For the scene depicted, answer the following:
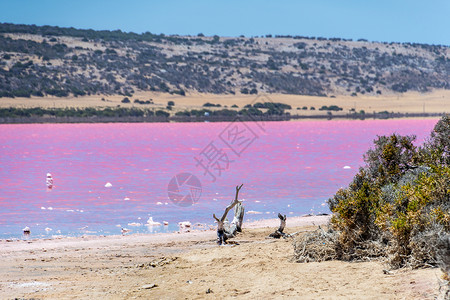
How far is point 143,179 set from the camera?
978 inches

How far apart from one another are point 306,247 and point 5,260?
471 cm

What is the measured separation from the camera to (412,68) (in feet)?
424

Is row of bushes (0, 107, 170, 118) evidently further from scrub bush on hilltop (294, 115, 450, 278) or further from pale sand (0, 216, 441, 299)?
scrub bush on hilltop (294, 115, 450, 278)

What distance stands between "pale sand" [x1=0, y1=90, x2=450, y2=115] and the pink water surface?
32.5m

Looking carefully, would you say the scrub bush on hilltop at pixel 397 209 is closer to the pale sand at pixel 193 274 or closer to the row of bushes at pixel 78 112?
the pale sand at pixel 193 274

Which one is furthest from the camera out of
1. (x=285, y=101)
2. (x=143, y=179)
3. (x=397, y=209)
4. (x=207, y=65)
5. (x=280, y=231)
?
(x=207, y=65)

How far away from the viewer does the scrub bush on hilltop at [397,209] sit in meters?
6.99

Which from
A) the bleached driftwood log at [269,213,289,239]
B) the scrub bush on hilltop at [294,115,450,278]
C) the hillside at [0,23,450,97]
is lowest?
the bleached driftwood log at [269,213,289,239]

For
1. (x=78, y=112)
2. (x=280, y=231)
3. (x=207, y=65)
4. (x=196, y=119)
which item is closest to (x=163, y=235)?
(x=280, y=231)

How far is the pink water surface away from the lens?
53.2ft

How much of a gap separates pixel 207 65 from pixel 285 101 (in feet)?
69.5

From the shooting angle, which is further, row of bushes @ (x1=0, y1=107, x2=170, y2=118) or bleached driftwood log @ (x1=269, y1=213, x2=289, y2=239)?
row of bushes @ (x1=0, y1=107, x2=170, y2=118)

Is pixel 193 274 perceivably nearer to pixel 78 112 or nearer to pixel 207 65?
pixel 78 112

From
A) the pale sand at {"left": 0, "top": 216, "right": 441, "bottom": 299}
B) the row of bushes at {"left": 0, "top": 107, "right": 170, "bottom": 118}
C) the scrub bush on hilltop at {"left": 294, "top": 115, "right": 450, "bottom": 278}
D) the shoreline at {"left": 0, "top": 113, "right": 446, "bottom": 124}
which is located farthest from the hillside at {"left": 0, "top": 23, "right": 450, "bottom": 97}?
the scrub bush on hilltop at {"left": 294, "top": 115, "right": 450, "bottom": 278}
